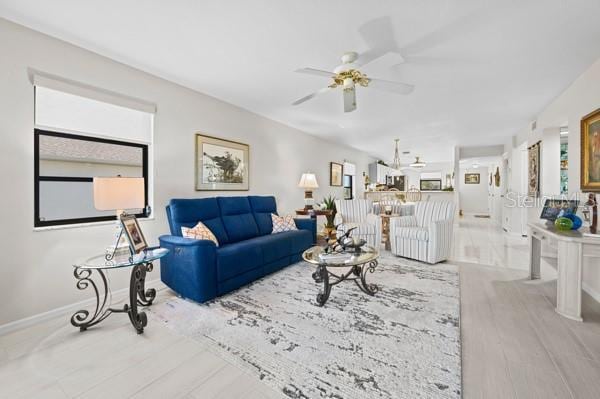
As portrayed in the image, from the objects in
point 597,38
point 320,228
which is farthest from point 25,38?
point 320,228

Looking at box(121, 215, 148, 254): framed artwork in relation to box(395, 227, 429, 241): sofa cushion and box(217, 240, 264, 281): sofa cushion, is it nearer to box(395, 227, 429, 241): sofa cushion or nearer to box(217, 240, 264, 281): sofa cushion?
box(217, 240, 264, 281): sofa cushion

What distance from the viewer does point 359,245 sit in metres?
2.81

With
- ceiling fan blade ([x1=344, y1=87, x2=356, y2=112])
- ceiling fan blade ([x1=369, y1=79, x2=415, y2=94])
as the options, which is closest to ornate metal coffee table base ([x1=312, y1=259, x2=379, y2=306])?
ceiling fan blade ([x1=344, y1=87, x2=356, y2=112])

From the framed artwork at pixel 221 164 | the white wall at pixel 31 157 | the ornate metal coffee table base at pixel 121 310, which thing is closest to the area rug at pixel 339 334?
the ornate metal coffee table base at pixel 121 310

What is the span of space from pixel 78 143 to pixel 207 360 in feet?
7.91

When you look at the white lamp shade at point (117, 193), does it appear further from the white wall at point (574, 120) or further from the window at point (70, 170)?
the white wall at point (574, 120)

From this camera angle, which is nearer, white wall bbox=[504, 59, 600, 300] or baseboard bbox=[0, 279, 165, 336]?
baseboard bbox=[0, 279, 165, 336]

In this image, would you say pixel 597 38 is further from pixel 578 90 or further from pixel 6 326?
pixel 6 326

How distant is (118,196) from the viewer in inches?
85.7

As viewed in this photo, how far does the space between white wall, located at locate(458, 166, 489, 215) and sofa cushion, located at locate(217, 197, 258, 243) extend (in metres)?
11.9

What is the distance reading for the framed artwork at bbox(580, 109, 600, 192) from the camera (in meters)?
2.66

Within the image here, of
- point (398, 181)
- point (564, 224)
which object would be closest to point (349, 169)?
point (398, 181)

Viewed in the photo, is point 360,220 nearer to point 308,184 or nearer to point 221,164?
point 308,184

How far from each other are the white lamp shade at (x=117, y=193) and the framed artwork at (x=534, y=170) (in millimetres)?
6000
